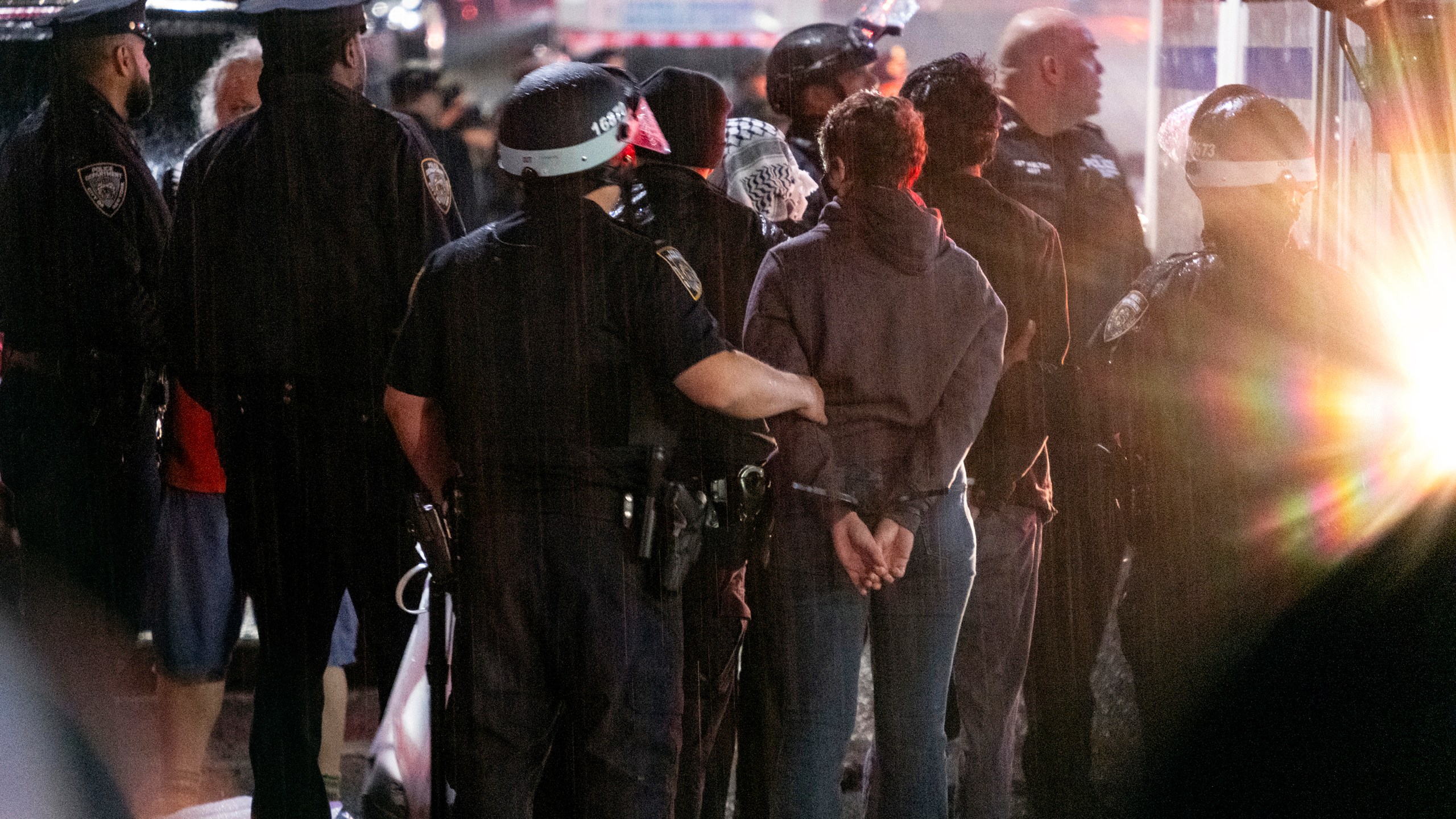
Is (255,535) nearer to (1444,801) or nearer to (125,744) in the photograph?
(125,744)

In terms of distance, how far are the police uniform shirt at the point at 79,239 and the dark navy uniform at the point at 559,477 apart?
1.40 metres

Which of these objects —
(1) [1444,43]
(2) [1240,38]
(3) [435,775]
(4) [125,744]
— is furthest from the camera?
(2) [1240,38]

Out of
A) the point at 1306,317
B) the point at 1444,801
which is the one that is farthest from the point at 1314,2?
the point at 1444,801

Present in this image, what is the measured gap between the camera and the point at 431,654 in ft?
10.8

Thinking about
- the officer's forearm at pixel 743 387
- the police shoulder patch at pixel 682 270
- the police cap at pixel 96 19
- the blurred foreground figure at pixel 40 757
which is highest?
the police cap at pixel 96 19

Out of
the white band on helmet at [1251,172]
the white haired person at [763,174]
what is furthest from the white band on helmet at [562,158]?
the white band on helmet at [1251,172]

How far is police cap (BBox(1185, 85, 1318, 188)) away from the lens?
11.4 ft

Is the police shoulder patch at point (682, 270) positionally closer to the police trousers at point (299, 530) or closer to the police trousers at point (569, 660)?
the police trousers at point (569, 660)

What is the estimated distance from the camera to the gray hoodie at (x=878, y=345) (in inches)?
125

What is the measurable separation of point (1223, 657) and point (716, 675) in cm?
127

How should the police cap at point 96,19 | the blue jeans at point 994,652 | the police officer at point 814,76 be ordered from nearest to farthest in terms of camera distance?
the blue jeans at point 994,652 < the police cap at point 96,19 < the police officer at point 814,76

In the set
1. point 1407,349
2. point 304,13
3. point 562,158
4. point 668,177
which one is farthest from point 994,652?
point 304,13

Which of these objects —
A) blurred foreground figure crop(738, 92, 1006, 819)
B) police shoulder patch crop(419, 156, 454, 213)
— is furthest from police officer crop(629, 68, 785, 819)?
police shoulder patch crop(419, 156, 454, 213)

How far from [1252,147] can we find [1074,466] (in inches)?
42.6
